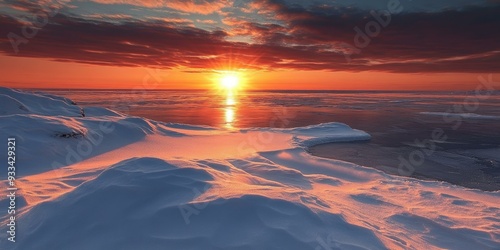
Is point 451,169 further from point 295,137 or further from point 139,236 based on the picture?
point 139,236

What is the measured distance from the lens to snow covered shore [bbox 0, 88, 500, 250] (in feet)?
11.5

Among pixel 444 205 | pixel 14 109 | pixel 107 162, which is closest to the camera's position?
pixel 444 205

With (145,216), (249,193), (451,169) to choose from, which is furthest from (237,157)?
(451,169)

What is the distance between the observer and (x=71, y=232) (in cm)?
355

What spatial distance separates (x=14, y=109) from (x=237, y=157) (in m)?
11.1

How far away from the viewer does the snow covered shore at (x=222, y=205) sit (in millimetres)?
3492

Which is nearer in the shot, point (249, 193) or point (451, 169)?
point (249, 193)

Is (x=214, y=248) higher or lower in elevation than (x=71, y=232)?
lower

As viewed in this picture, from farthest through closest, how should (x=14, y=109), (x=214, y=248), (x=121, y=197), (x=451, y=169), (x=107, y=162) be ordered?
(x=14, y=109) → (x=451, y=169) → (x=107, y=162) → (x=121, y=197) → (x=214, y=248)

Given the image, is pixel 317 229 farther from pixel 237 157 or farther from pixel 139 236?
pixel 237 157

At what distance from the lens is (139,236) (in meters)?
3.45

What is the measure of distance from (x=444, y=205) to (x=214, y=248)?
523 cm

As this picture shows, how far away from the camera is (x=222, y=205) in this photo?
3.97m

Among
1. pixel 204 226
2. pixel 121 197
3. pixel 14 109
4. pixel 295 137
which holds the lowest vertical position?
pixel 204 226
